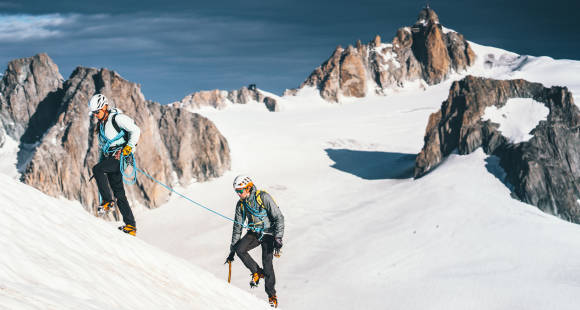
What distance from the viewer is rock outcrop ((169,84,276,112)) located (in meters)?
142

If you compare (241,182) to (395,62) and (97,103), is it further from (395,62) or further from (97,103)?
(395,62)

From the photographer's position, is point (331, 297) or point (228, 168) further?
point (228, 168)

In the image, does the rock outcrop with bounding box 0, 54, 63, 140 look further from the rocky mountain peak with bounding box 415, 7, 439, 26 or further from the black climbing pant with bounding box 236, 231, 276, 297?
the rocky mountain peak with bounding box 415, 7, 439, 26

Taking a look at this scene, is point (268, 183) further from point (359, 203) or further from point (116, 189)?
point (116, 189)

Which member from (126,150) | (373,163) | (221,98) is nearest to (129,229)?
(126,150)

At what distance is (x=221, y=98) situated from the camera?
474 ft

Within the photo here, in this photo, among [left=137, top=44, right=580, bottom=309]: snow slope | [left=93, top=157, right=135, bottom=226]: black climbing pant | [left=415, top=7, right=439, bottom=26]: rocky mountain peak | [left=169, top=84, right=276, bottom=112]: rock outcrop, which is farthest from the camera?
[left=415, top=7, right=439, bottom=26]: rocky mountain peak

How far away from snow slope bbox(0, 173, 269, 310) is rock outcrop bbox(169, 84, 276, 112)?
130119 mm

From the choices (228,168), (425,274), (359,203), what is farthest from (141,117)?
(425,274)

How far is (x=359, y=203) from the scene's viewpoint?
56.4 metres

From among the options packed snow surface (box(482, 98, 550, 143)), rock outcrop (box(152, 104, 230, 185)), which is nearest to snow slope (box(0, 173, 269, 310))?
packed snow surface (box(482, 98, 550, 143))

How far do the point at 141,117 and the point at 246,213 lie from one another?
58715 millimetres

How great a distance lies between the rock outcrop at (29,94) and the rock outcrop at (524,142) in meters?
55.5

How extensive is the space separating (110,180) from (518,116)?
54.1 meters
